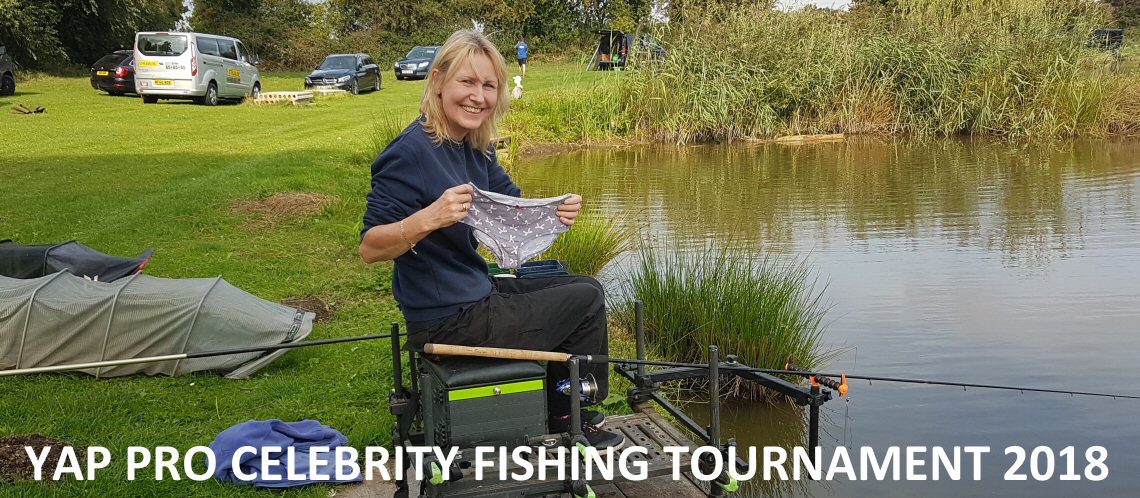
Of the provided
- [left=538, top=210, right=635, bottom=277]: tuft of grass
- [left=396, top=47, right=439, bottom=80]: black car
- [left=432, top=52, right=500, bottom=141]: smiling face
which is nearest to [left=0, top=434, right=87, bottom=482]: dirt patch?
[left=432, top=52, right=500, bottom=141]: smiling face

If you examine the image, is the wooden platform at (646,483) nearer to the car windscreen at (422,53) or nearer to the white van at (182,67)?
the white van at (182,67)

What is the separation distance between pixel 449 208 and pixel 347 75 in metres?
26.3

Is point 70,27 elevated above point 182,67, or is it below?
above

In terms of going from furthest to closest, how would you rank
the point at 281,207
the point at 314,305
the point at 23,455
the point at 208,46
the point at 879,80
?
the point at 208,46 < the point at 879,80 < the point at 281,207 < the point at 314,305 < the point at 23,455

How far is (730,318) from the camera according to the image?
228 inches

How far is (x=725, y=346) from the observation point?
19.1 feet

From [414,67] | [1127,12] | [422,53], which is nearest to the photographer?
[414,67]

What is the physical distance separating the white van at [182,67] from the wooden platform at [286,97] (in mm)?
893

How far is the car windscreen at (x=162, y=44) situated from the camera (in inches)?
873

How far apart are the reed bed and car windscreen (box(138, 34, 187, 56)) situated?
1057 cm

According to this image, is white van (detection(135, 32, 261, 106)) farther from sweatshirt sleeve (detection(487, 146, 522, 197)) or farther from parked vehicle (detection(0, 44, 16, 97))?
sweatshirt sleeve (detection(487, 146, 522, 197))

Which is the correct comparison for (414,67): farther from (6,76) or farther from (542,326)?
(542,326)

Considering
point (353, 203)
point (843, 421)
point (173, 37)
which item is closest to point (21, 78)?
point (173, 37)

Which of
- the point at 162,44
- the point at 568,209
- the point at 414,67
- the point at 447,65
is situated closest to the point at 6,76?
the point at 162,44
